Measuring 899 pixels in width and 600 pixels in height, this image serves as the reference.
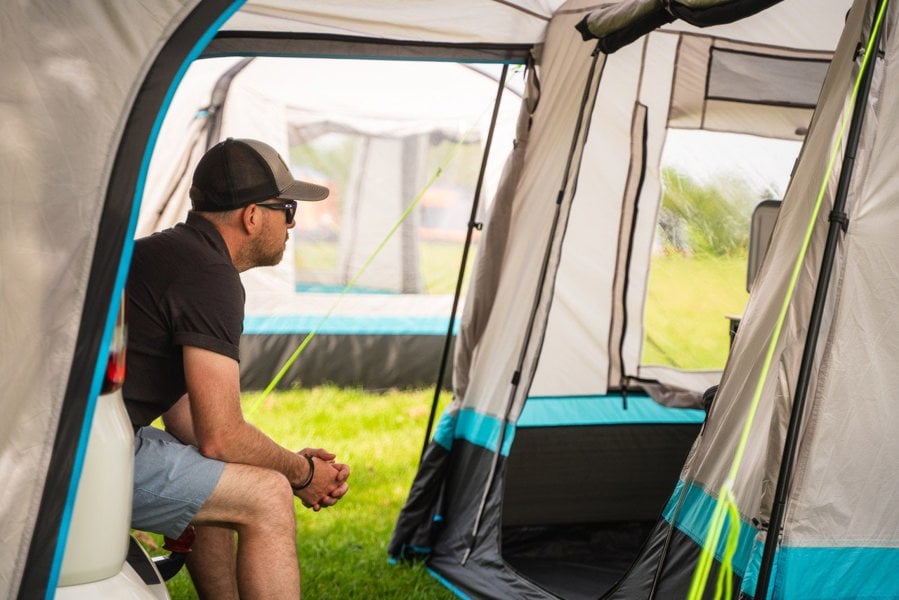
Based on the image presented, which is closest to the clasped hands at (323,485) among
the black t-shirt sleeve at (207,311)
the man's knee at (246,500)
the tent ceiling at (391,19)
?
the man's knee at (246,500)

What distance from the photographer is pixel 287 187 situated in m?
2.93

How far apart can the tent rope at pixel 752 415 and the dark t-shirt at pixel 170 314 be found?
1265 mm

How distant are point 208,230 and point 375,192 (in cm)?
399

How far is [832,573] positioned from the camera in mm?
2648

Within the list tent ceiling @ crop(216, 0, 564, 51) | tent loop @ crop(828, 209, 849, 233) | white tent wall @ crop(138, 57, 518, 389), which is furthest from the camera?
white tent wall @ crop(138, 57, 518, 389)

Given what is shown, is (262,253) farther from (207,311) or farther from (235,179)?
(207,311)

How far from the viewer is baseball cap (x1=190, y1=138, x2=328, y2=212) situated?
2846mm

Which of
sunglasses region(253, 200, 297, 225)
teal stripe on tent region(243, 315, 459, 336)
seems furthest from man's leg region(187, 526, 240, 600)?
teal stripe on tent region(243, 315, 459, 336)

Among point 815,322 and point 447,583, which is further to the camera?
point 447,583

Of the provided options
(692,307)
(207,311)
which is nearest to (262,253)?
(207,311)

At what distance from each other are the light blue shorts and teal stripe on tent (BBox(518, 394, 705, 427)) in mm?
1951

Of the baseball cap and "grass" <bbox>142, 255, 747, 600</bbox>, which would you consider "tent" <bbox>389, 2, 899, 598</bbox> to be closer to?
"grass" <bbox>142, 255, 747, 600</bbox>

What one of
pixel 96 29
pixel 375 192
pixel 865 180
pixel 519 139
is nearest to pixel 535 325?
pixel 519 139

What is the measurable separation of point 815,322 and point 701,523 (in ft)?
2.04
